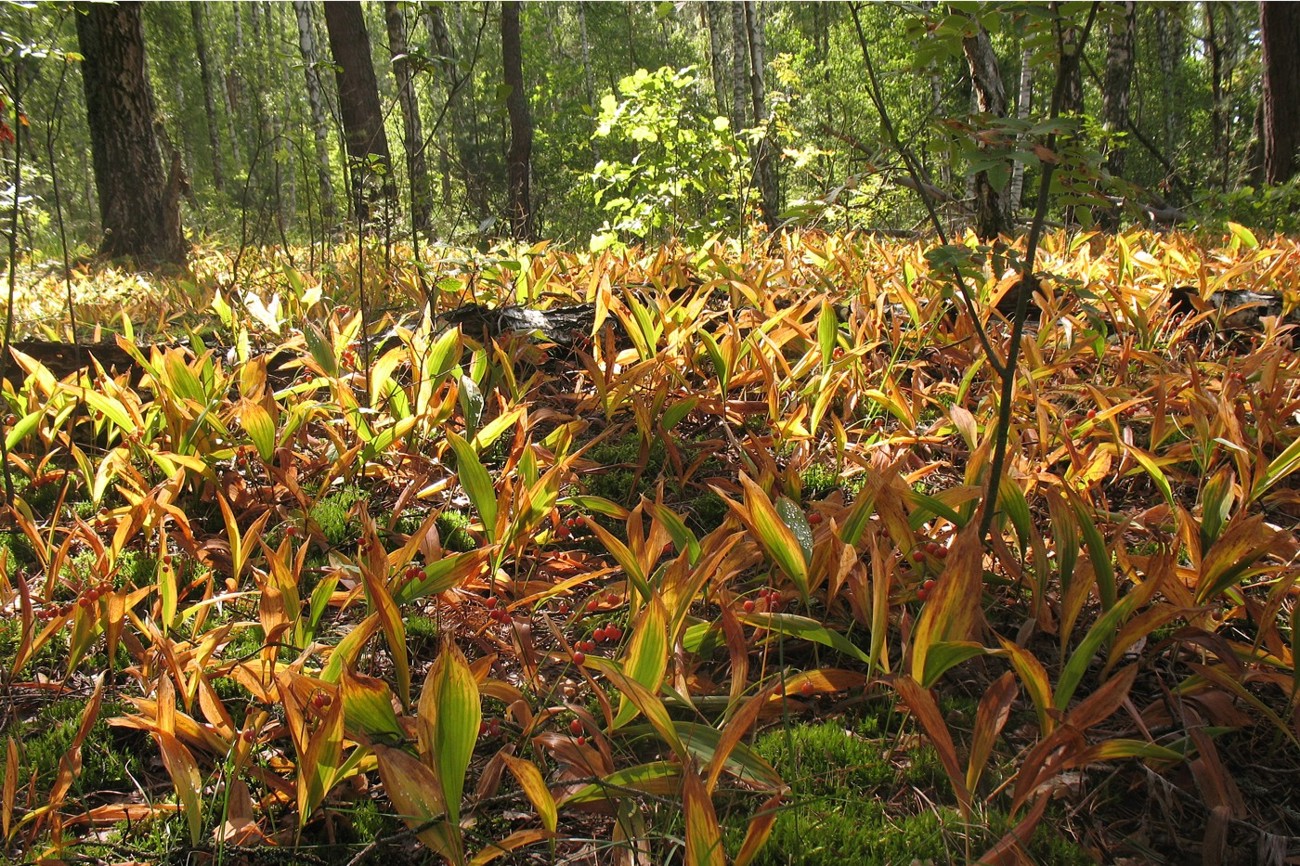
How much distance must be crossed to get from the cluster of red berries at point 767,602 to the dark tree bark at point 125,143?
6969mm

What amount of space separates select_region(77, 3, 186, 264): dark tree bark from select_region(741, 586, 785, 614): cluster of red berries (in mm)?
6969

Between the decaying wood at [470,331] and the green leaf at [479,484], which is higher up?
the decaying wood at [470,331]

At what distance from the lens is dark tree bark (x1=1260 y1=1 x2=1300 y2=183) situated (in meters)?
6.87

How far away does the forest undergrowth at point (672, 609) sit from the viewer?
1253 mm

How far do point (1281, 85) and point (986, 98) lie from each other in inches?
140

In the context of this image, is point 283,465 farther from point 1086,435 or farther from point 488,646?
point 1086,435

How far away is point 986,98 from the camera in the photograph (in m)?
5.45

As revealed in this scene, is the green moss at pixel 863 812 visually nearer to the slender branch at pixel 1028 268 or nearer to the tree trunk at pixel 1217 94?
the slender branch at pixel 1028 268

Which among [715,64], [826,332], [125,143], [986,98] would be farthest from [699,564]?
[715,64]

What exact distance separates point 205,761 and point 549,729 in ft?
2.02

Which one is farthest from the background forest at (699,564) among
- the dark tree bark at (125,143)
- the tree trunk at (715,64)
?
the dark tree bark at (125,143)

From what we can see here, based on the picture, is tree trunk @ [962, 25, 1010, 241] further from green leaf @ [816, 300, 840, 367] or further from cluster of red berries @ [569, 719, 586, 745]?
cluster of red berries @ [569, 719, 586, 745]

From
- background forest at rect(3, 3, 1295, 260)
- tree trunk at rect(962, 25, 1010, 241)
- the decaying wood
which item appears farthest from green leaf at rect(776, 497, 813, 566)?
tree trunk at rect(962, 25, 1010, 241)

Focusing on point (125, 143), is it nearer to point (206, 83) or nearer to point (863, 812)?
point (863, 812)
